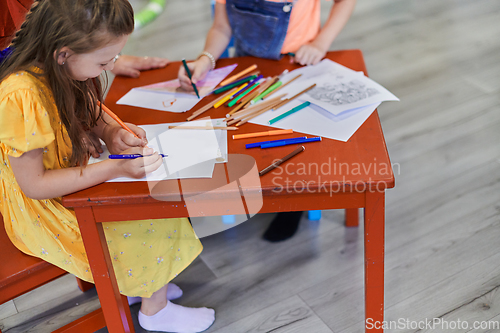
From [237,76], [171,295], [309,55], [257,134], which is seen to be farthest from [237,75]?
[171,295]

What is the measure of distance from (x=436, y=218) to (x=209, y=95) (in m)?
0.91

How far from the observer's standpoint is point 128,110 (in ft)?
3.85

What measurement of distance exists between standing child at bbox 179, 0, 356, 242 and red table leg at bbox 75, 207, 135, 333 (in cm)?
53

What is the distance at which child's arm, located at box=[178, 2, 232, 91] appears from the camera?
129 centimetres

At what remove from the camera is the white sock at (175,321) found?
4.24 ft

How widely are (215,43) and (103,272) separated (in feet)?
2.57

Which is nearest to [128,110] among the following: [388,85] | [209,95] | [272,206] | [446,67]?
[209,95]

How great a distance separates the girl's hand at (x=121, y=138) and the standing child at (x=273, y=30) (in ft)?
1.02

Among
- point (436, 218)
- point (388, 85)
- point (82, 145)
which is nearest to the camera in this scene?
point (82, 145)

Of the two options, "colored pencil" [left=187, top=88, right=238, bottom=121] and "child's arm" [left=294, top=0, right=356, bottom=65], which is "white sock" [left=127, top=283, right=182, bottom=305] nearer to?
"colored pencil" [left=187, top=88, right=238, bottom=121]

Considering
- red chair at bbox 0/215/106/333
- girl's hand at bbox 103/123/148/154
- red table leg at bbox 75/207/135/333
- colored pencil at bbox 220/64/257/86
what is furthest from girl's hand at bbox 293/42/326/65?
red chair at bbox 0/215/106/333

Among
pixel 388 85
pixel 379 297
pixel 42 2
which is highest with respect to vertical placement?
pixel 42 2

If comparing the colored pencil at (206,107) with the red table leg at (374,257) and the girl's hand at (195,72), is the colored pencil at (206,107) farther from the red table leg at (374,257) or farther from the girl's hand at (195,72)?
the red table leg at (374,257)

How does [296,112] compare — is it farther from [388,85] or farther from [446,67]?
[446,67]
